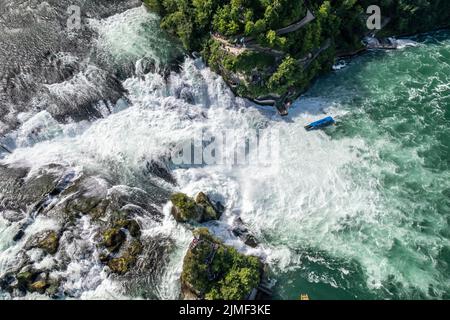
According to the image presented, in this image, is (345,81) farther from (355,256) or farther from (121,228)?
(121,228)

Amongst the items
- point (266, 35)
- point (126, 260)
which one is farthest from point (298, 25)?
point (126, 260)

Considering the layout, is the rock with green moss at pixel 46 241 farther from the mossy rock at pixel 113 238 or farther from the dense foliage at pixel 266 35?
the dense foliage at pixel 266 35

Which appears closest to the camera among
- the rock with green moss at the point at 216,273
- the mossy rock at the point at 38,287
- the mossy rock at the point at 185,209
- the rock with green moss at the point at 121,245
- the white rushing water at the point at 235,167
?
the rock with green moss at the point at 216,273

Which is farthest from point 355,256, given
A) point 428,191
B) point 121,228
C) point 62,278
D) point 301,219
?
point 62,278

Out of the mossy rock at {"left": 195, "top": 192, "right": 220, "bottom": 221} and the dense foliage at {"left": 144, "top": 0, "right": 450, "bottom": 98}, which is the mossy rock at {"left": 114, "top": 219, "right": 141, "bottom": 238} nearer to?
the mossy rock at {"left": 195, "top": 192, "right": 220, "bottom": 221}

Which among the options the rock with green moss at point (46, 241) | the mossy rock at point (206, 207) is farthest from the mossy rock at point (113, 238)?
the mossy rock at point (206, 207)

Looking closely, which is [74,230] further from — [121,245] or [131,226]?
[131,226]
